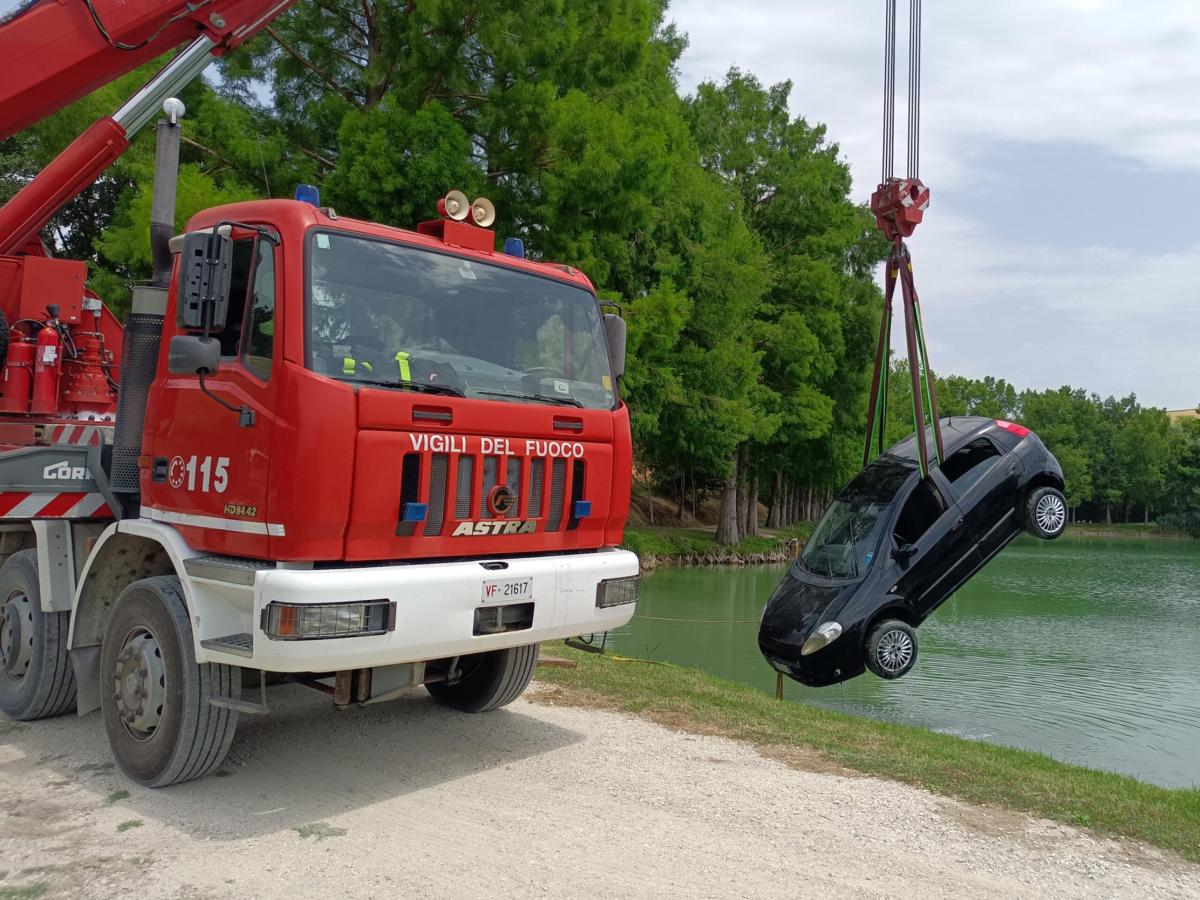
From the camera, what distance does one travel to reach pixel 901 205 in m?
9.54

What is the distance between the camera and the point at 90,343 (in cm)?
812

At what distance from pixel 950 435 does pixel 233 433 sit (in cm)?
812

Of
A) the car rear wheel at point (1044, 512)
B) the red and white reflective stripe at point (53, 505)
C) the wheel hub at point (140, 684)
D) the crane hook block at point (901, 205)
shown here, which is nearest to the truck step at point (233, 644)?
the wheel hub at point (140, 684)

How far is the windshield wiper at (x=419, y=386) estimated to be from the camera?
4.75 metres

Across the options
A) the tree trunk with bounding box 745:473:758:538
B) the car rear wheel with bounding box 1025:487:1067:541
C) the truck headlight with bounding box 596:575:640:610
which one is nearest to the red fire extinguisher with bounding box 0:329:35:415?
the truck headlight with bounding box 596:575:640:610

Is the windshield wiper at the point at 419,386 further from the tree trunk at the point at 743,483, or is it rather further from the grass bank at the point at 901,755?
the tree trunk at the point at 743,483

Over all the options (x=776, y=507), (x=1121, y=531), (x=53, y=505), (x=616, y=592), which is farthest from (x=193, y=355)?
(x=1121, y=531)

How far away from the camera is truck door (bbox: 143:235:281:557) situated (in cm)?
468

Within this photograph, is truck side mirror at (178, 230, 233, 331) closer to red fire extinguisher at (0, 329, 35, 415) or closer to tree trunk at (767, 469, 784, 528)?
red fire extinguisher at (0, 329, 35, 415)

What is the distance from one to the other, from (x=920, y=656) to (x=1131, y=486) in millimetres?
81964

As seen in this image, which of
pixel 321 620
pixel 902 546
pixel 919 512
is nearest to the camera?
pixel 321 620

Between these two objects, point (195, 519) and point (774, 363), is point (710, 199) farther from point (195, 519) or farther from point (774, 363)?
point (195, 519)

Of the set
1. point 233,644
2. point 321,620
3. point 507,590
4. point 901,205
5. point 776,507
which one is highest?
point 901,205

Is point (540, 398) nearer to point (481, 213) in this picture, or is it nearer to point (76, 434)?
point (481, 213)
